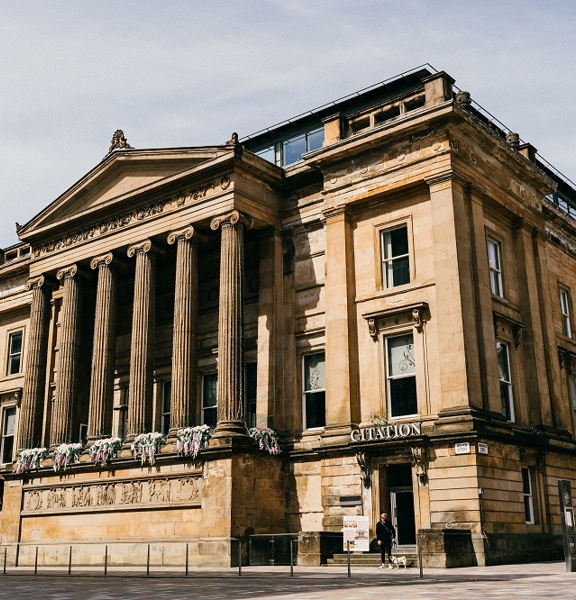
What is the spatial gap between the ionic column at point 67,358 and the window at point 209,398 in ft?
21.1

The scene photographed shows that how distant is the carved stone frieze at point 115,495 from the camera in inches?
1192

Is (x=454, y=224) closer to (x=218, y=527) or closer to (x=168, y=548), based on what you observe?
(x=218, y=527)

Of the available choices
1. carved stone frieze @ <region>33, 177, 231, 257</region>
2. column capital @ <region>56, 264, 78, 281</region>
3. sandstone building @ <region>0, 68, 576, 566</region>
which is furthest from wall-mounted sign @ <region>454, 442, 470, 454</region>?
column capital @ <region>56, 264, 78, 281</region>

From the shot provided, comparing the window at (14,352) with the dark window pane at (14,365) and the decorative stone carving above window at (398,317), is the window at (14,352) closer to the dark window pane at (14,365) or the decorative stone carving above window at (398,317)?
the dark window pane at (14,365)

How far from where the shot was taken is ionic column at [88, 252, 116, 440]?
35062 millimetres

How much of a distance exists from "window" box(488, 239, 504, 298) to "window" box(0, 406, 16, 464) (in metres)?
28.5

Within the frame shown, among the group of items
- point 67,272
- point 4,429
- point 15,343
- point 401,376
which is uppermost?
point 67,272

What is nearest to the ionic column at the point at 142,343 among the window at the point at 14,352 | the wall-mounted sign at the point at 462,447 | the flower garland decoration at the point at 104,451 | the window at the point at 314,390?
the flower garland decoration at the point at 104,451

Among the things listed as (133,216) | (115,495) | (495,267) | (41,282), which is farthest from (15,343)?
(495,267)

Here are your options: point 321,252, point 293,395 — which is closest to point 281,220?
point 321,252

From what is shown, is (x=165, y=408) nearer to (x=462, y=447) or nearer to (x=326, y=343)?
(x=326, y=343)

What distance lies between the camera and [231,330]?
104 ft

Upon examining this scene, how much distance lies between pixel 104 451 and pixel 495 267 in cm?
1815

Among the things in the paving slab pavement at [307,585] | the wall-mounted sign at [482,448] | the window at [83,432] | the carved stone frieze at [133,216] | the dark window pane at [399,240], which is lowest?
the paving slab pavement at [307,585]
